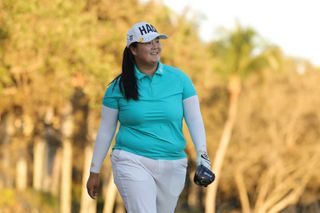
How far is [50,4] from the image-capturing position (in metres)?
18.2

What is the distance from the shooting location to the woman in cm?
535

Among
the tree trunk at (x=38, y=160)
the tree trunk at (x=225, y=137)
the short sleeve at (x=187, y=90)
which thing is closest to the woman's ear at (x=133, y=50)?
the short sleeve at (x=187, y=90)

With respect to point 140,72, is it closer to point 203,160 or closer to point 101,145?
point 101,145

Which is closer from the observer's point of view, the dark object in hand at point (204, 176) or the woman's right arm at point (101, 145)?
the dark object in hand at point (204, 176)

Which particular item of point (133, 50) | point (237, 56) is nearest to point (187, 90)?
point (133, 50)

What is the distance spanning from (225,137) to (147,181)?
39.1 m

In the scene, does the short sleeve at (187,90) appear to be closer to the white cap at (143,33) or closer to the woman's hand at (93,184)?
the white cap at (143,33)

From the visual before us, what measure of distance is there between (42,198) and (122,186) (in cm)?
2944

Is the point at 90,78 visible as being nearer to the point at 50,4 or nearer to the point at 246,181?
the point at 50,4

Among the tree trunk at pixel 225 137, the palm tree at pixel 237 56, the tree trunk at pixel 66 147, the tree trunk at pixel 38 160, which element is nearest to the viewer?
the tree trunk at pixel 66 147

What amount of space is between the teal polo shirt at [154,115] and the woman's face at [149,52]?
79 mm

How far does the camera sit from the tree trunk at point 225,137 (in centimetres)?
4411

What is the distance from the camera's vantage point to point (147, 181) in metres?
5.32

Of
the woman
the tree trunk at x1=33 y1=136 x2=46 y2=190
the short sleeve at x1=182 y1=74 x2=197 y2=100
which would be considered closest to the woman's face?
the woman
